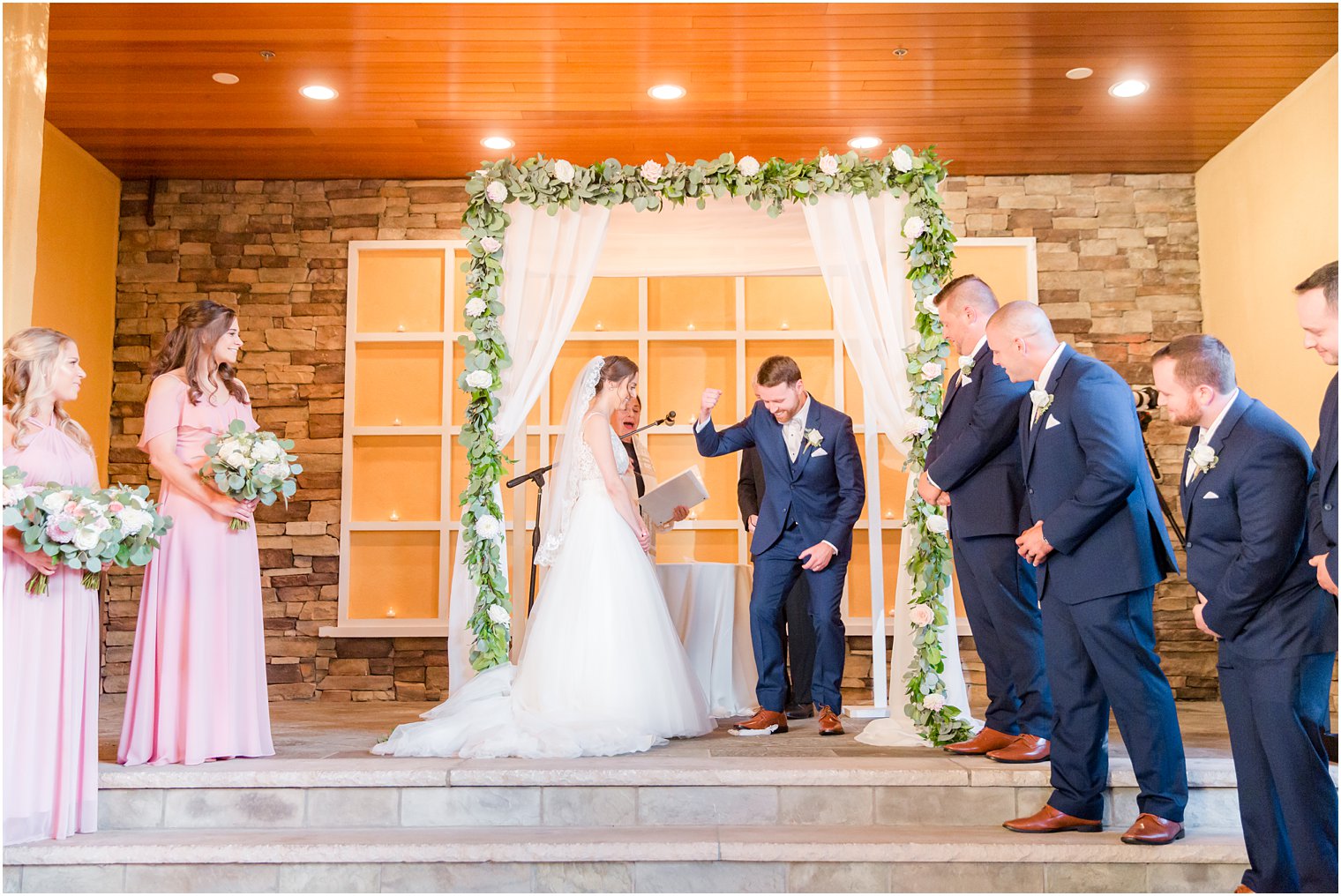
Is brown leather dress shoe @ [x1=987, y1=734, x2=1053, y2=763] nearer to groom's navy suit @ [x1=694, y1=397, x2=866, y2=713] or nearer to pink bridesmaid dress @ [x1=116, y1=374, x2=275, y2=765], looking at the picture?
groom's navy suit @ [x1=694, y1=397, x2=866, y2=713]

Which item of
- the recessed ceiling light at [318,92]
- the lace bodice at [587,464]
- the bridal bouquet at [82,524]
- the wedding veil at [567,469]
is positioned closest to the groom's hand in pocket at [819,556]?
the lace bodice at [587,464]

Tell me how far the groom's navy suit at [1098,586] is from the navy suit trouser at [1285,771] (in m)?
0.36

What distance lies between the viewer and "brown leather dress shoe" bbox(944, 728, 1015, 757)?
421cm

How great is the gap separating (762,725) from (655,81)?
3.23 meters

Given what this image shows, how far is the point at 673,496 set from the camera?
5270 millimetres

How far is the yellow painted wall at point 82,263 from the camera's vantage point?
244 inches

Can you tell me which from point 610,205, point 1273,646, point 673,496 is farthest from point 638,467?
point 1273,646

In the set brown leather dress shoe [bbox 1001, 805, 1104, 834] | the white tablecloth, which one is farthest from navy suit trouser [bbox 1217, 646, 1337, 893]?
the white tablecloth

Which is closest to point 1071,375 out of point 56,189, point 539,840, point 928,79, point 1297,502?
point 1297,502

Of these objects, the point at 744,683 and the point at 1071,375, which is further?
the point at 744,683

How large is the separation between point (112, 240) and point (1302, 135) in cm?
694

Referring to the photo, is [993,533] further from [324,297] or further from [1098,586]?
[324,297]

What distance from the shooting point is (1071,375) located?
352cm

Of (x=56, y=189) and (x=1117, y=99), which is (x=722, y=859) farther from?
(x=56, y=189)
